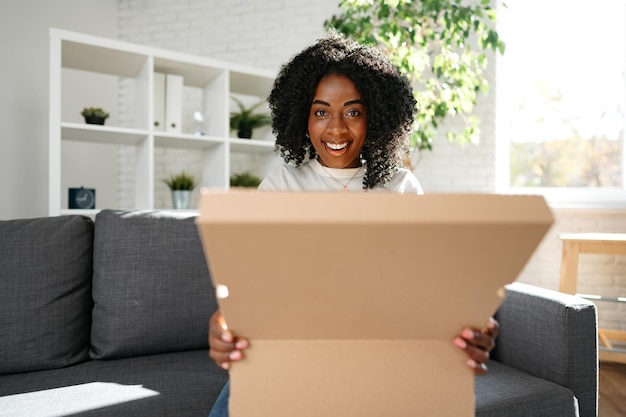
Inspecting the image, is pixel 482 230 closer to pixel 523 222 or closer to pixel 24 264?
pixel 523 222

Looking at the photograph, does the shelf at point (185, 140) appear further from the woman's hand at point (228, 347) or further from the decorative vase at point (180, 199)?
the woman's hand at point (228, 347)

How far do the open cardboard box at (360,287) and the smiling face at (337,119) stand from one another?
2.69 ft

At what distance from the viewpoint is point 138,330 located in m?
1.82

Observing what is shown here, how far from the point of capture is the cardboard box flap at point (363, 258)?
1.87 ft

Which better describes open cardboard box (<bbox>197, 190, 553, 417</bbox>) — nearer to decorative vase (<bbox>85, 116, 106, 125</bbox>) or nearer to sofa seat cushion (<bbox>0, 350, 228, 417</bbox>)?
sofa seat cushion (<bbox>0, 350, 228, 417</bbox>)

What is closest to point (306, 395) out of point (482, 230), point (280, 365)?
point (280, 365)

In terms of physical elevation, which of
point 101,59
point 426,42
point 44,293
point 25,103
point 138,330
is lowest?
point 138,330

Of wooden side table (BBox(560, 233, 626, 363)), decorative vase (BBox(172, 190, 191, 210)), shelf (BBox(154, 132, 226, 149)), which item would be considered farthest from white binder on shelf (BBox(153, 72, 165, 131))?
wooden side table (BBox(560, 233, 626, 363))

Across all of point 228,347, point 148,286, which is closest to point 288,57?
point 148,286

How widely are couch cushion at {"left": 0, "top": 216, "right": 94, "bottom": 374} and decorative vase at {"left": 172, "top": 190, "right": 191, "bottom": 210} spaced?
188 centimetres

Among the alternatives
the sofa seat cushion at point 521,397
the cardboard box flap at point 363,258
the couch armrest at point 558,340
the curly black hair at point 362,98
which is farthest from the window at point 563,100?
the cardboard box flap at point 363,258

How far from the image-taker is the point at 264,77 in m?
3.84

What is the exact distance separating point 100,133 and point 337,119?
2.37 m

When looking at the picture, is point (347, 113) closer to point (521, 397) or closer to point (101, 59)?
point (521, 397)
